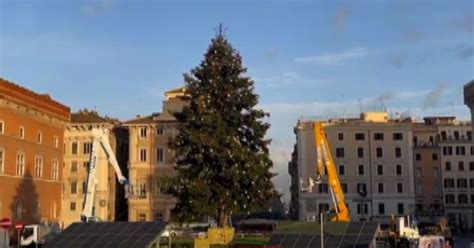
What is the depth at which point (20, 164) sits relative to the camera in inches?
2662

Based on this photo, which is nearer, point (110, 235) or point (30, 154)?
point (110, 235)

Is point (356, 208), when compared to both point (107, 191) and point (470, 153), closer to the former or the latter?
point (470, 153)

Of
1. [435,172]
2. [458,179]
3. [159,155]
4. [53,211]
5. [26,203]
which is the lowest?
[53,211]

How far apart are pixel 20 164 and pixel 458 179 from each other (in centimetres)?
6755

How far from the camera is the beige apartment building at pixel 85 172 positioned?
294ft

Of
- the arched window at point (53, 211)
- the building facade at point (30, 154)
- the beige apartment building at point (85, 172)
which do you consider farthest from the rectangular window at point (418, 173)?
the arched window at point (53, 211)

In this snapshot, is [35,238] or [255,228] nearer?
[35,238]

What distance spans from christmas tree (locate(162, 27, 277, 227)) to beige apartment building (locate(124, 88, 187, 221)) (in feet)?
136

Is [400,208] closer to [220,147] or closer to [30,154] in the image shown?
[30,154]

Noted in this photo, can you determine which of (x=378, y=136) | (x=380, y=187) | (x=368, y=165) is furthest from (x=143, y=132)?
(x=380, y=187)

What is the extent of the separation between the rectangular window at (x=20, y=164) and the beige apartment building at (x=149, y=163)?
2221cm

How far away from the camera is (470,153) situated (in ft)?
350

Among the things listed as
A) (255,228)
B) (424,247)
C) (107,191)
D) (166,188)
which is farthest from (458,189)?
(424,247)

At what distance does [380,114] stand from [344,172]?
1374 cm
